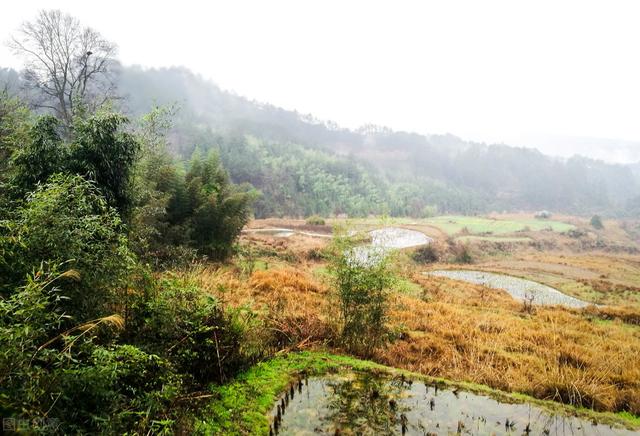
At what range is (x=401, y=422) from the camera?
5.48 m

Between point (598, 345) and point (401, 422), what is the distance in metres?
7.34

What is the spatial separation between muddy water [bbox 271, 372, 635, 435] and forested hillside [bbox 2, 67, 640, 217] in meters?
62.3

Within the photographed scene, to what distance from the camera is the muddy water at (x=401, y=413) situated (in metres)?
5.40

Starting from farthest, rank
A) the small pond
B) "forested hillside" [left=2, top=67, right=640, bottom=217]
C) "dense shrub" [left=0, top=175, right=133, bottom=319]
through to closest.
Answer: "forested hillside" [left=2, top=67, right=640, bottom=217] → the small pond → "dense shrub" [left=0, top=175, right=133, bottom=319]

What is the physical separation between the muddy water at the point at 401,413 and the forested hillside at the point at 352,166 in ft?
204

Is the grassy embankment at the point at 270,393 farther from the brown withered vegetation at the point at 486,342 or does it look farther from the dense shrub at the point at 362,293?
the dense shrub at the point at 362,293

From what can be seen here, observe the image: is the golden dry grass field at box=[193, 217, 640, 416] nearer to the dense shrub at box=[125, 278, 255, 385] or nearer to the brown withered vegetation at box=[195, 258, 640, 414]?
the brown withered vegetation at box=[195, 258, 640, 414]

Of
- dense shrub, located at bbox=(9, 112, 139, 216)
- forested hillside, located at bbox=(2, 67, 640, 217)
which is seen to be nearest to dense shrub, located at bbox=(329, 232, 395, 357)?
dense shrub, located at bbox=(9, 112, 139, 216)

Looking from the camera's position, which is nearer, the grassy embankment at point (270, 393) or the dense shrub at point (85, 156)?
the grassy embankment at point (270, 393)

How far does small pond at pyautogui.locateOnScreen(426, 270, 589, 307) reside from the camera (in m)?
20.6

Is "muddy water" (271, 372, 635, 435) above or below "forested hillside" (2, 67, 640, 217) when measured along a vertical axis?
below

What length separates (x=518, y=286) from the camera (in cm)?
2436

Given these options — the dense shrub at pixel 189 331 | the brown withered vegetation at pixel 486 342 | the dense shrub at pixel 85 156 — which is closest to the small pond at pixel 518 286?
the brown withered vegetation at pixel 486 342

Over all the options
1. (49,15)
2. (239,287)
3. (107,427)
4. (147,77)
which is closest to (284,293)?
(239,287)
